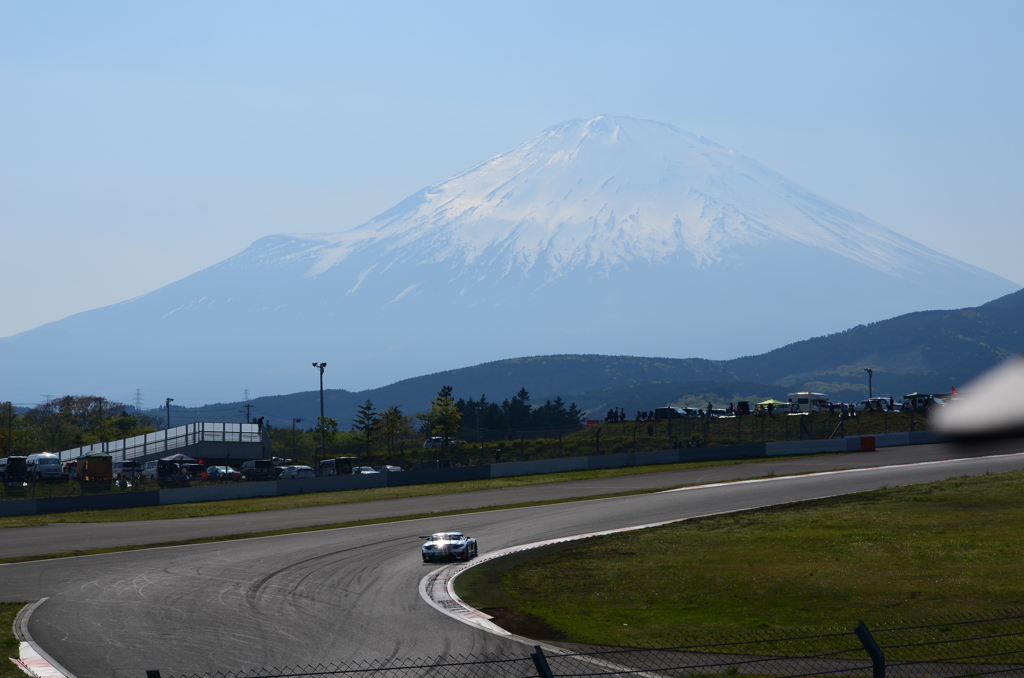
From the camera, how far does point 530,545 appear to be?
3428cm

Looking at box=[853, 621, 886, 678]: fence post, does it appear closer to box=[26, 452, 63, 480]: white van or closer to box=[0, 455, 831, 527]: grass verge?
box=[0, 455, 831, 527]: grass verge

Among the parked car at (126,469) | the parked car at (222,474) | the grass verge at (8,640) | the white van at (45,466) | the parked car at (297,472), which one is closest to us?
the grass verge at (8,640)

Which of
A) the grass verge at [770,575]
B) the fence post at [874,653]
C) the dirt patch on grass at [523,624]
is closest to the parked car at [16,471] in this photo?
the grass verge at [770,575]

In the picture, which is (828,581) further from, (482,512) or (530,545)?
(482,512)

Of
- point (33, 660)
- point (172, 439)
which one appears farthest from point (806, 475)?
point (172, 439)

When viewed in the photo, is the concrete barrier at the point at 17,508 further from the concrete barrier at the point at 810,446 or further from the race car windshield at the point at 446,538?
the concrete barrier at the point at 810,446

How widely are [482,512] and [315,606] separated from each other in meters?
22.7

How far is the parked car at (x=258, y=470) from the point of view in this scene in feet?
255

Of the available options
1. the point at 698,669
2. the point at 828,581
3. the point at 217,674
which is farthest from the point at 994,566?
the point at 217,674

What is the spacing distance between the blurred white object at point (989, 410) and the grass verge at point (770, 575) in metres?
10.7

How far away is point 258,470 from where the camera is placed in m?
79.2

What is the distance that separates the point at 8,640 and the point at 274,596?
6504 mm

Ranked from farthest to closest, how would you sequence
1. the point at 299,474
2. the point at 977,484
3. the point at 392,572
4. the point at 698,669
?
the point at 299,474, the point at 977,484, the point at 392,572, the point at 698,669

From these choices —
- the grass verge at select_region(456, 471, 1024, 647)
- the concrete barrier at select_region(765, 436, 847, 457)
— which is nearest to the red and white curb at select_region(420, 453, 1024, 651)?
the grass verge at select_region(456, 471, 1024, 647)
